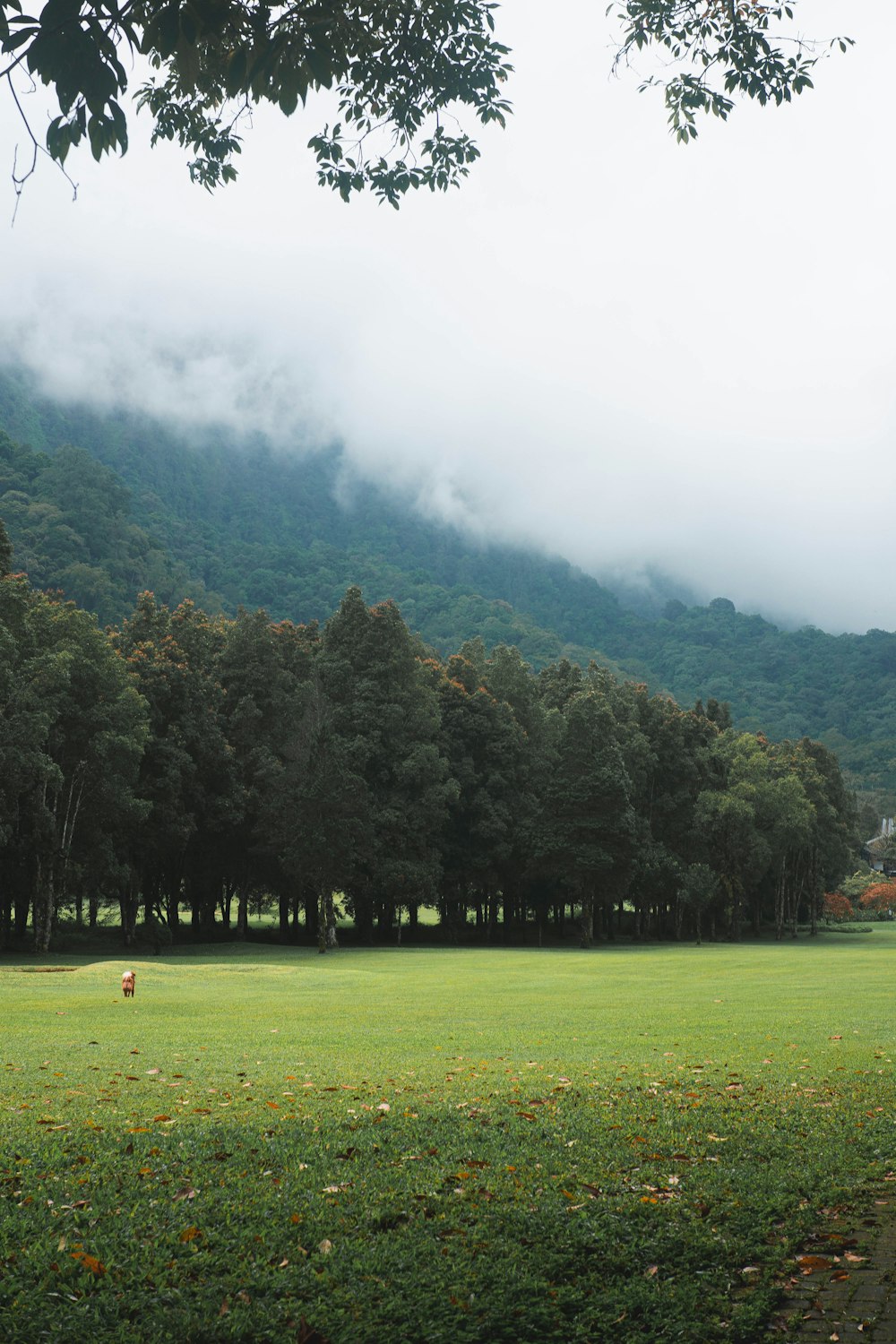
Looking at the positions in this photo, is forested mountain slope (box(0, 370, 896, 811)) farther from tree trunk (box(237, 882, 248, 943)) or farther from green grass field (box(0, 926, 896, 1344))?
green grass field (box(0, 926, 896, 1344))

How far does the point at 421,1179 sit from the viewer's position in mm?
6883

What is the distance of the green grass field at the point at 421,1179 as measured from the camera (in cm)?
498

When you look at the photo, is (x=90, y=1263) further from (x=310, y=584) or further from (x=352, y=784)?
(x=310, y=584)

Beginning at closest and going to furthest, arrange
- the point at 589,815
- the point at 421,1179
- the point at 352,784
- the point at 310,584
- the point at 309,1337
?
the point at 309,1337 → the point at 421,1179 → the point at 352,784 → the point at 589,815 → the point at 310,584

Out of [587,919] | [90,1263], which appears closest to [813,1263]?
[90,1263]

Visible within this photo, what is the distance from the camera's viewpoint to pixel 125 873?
46375mm

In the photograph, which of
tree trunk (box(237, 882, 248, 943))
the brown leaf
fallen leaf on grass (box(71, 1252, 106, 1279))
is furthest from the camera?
tree trunk (box(237, 882, 248, 943))

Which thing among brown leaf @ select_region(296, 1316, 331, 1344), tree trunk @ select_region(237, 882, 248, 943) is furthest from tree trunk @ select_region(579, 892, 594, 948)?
brown leaf @ select_region(296, 1316, 331, 1344)

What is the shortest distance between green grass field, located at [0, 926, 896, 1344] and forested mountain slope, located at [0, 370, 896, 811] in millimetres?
85927

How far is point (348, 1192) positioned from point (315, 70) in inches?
272

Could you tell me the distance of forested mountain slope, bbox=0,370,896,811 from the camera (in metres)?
108

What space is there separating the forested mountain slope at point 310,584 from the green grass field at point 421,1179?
85927 mm

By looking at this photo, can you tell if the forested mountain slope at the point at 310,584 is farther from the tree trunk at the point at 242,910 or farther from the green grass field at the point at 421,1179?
the green grass field at the point at 421,1179

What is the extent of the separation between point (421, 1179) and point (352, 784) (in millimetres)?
41960
